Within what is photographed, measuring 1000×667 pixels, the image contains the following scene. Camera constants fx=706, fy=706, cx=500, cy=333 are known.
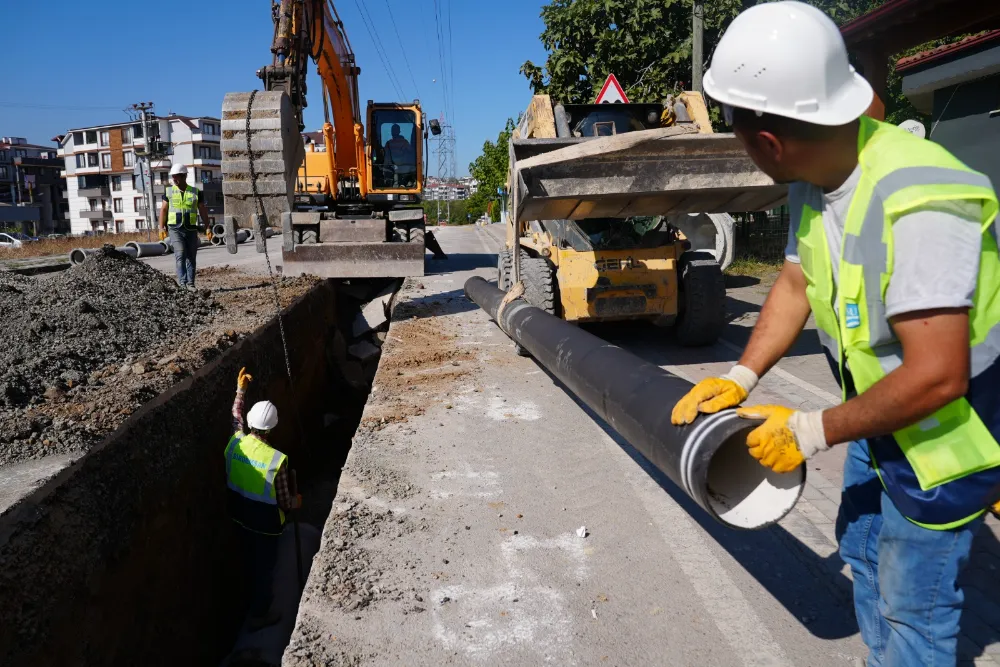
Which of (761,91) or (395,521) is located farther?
(395,521)

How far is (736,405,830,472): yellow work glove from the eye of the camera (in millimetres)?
1936

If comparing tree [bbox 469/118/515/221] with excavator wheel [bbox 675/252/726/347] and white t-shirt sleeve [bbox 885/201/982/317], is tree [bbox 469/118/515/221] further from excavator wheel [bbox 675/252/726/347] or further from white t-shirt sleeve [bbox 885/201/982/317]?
white t-shirt sleeve [bbox 885/201/982/317]

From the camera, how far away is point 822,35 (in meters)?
1.90

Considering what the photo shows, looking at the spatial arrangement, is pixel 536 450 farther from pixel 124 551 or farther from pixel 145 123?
pixel 145 123

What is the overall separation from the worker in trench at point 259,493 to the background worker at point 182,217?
17.6 feet

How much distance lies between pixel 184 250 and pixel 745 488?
9.78m

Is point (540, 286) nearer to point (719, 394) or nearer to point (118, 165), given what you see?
point (719, 394)

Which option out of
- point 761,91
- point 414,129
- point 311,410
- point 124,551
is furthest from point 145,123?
point 761,91

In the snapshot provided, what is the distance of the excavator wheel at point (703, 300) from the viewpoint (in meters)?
7.54

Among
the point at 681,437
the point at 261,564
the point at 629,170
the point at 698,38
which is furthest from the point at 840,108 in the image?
the point at 698,38

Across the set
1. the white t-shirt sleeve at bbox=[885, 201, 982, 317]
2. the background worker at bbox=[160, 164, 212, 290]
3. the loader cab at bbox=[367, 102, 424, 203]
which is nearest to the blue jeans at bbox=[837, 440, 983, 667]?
the white t-shirt sleeve at bbox=[885, 201, 982, 317]

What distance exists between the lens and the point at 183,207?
10.1 m

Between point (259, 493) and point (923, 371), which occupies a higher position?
point (923, 371)

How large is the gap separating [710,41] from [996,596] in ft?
45.1
